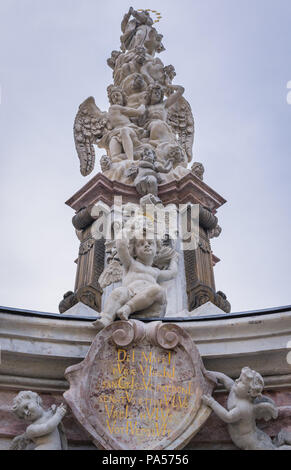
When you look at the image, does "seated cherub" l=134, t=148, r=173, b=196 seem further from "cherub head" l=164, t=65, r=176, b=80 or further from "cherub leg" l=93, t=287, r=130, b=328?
"cherub leg" l=93, t=287, r=130, b=328

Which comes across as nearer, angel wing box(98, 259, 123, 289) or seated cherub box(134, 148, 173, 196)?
angel wing box(98, 259, 123, 289)

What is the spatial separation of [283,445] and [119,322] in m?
1.56

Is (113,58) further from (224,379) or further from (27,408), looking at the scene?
(27,408)

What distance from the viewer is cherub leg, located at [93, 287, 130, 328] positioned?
448 cm

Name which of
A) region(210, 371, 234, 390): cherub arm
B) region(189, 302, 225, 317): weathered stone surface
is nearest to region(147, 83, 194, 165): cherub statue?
region(189, 302, 225, 317): weathered stone surface

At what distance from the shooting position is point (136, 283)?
5207 millimetres

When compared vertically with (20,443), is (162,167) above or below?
above

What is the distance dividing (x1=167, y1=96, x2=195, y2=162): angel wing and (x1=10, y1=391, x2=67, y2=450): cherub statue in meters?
8.84

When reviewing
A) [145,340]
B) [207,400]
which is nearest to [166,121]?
[145,340]

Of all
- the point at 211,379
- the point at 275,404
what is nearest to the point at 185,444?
the point at 211,379

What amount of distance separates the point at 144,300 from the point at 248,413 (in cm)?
143

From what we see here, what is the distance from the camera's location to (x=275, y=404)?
4.26 meters

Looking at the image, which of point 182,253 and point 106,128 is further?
point 106,128
